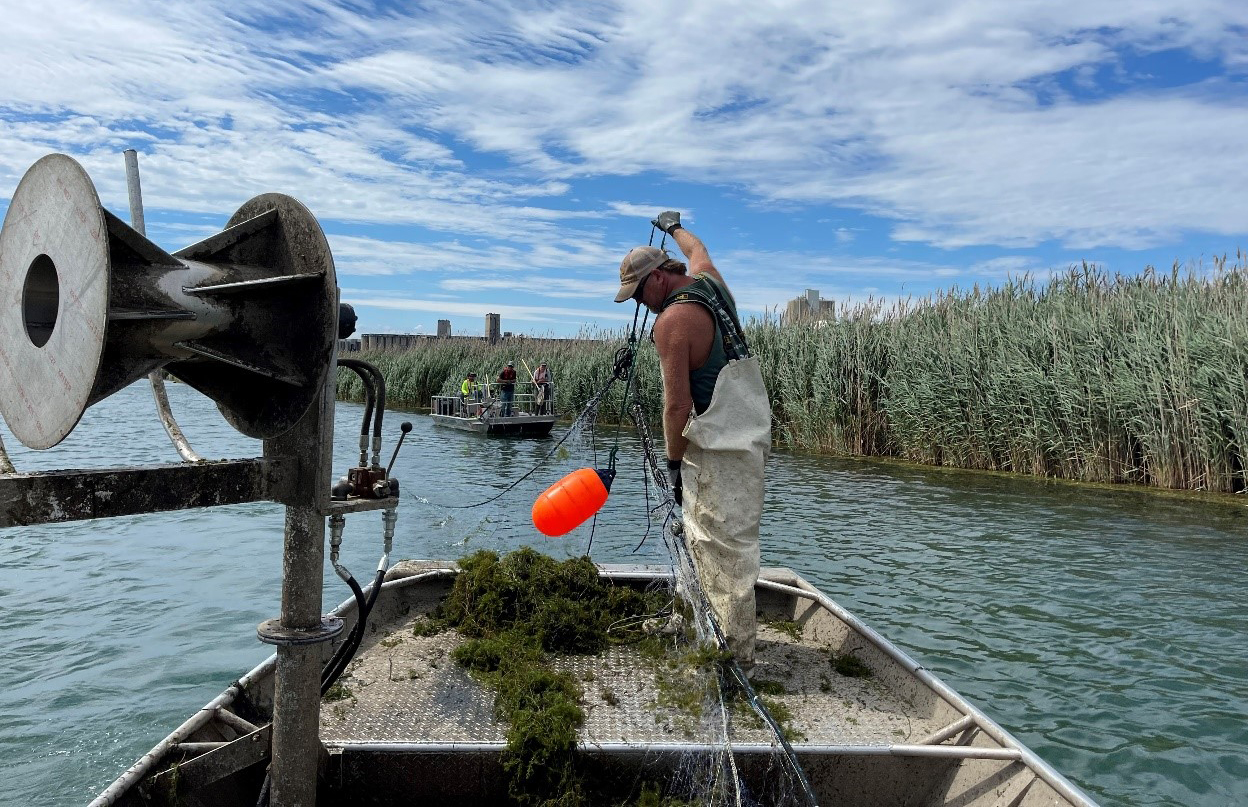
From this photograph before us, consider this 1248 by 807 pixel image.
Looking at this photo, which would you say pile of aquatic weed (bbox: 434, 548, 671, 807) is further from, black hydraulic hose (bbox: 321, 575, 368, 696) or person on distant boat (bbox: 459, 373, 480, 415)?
person on distant boat (bbox: 459, 373, 480, 415)

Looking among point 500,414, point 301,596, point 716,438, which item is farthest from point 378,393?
point 500,414

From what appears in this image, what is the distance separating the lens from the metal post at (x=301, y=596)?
276 centimetres

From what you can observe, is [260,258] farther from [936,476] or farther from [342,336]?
[936,476]

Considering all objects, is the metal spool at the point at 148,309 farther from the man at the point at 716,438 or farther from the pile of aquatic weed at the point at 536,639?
the man at the point at 716,438

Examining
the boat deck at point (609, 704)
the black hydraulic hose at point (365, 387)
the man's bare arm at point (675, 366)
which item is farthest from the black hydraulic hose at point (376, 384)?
the man's bare arm at point (675, 366)

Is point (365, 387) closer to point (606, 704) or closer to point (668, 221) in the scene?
point (606, 704)

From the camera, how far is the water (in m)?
5.58

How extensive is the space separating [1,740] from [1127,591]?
9.57 metres

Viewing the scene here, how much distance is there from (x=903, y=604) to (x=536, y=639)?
4.94 metres

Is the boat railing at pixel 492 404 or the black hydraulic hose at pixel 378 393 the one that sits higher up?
the boat railing at pixel 492 404

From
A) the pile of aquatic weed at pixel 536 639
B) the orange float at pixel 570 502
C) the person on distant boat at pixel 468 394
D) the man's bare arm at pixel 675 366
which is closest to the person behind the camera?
the pile of aquatic weed at pixel 536 639

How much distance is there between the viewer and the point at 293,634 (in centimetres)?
274

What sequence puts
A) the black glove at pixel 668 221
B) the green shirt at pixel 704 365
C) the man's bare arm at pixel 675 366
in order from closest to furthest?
the man's bare arm at pixel 675 366 < the green shirt at pixel 704 365 < the black glove at pixel 668 221

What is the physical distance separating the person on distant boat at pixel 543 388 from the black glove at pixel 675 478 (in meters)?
22.2
